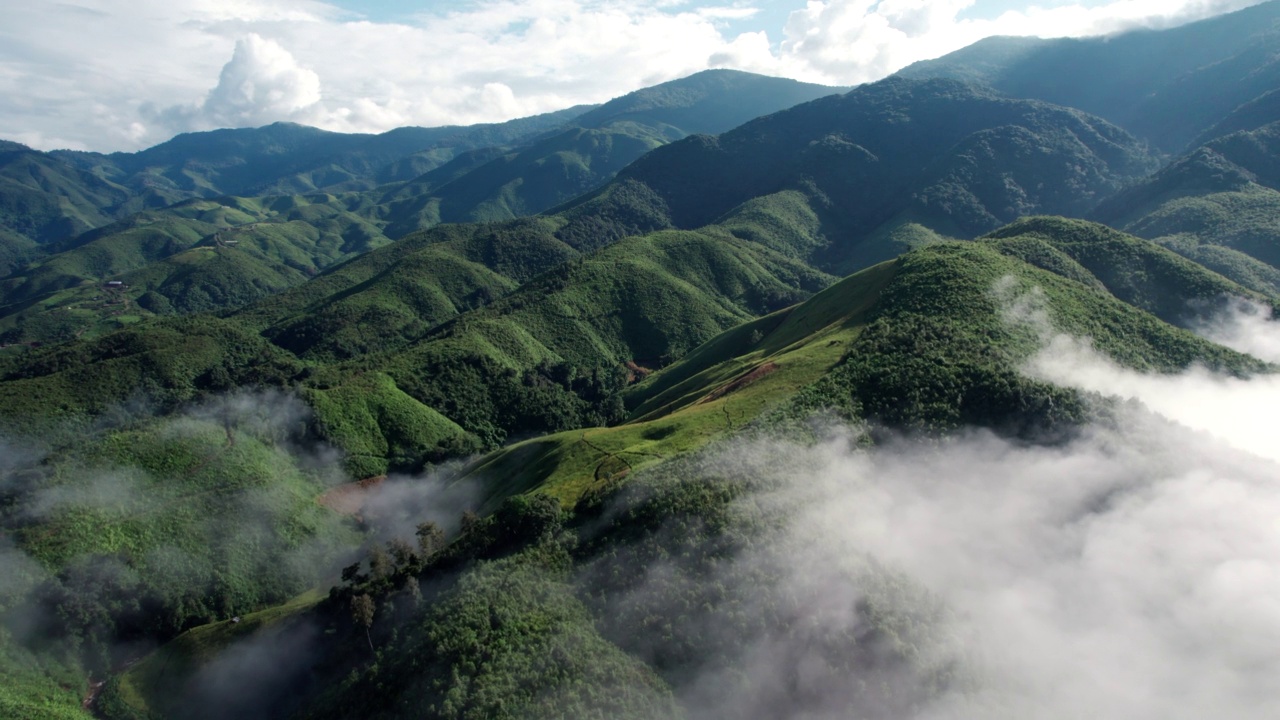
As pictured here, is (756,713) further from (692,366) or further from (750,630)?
(692,366)

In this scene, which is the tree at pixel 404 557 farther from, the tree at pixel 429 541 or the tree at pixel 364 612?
the tree at pixel 364 612

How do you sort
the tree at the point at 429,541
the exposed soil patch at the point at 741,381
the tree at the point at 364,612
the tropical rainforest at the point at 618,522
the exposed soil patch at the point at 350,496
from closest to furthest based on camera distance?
the tropical rainforest at the point at 618,522, the tree at the point at 364,612, the tree at the point at 429,541, the exposed soil patch at the point at 741,381, the exposed soil patch at the point at 350,496

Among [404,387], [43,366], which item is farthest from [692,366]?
[43,366]

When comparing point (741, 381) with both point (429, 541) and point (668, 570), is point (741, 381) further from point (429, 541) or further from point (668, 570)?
point (429, 541)

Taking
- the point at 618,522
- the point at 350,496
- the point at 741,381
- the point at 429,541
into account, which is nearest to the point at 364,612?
the point at 429,541

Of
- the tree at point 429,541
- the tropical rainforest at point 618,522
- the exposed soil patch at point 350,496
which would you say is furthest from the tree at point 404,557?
the exposed soil patch at point 350,496

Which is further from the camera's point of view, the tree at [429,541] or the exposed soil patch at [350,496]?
the exposed soil patch at [350,496]
